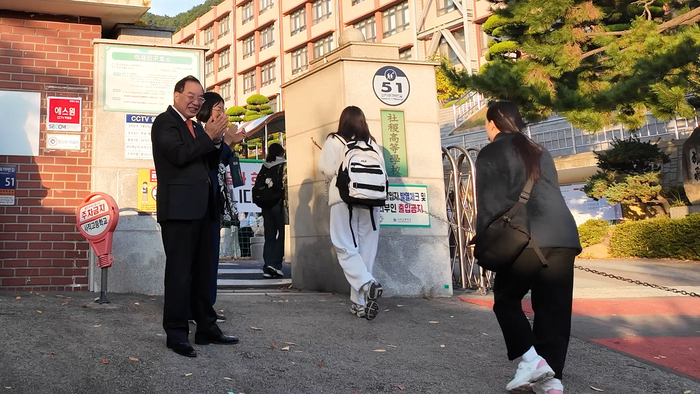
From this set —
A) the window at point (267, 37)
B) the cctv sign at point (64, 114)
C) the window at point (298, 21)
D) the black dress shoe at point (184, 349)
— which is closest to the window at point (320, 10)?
the window at point (298, 21)

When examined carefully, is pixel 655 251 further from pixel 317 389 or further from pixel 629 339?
pixel 317 389

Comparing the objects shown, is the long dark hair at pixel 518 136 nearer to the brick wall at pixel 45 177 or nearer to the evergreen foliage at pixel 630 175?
the brick wall at pixel 45 177

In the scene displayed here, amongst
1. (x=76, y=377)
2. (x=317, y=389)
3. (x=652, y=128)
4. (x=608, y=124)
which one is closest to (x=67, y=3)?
(x=76, y=377)

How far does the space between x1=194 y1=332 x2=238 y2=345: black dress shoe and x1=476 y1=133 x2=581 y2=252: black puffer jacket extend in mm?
1823

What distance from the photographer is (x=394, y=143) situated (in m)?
7.48

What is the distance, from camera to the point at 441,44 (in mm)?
39500

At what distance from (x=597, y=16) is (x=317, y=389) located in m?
14.3

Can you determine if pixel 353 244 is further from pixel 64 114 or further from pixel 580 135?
pixel 580 135

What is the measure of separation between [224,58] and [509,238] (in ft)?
197

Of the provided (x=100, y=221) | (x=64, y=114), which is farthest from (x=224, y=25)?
(x=100, y=221)

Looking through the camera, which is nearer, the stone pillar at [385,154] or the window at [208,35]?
the stone pillar at [385,154]

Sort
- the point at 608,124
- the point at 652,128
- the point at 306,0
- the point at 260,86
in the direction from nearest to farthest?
1. the point at 608,124
2. the point at 652,128
3. the point at 306,0
4. the point at 260,86

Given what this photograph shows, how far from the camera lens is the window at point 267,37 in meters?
54.4

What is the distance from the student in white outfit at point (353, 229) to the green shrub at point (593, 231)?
508 inches
